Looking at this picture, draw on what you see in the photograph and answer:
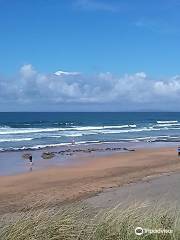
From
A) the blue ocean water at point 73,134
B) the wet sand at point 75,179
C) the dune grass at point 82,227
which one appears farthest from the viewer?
the blue ocean water at point 73,134

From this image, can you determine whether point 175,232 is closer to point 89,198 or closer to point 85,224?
point 85,224

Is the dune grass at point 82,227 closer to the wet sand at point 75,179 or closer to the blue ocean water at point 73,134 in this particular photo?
the wet sand at point 75,179

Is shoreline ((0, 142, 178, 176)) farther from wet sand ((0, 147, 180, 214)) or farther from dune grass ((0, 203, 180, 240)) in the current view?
dune grass ((0, 203, 180, 240))

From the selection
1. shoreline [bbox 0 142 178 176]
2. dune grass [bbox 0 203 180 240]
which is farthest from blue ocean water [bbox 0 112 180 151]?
dune grass [bbox 0 203 180 240]

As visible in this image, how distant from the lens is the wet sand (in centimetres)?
1743

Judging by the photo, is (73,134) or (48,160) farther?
(73,134)

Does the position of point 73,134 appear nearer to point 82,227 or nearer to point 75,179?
point 75,179

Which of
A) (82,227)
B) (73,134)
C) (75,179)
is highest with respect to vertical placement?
(82,227)

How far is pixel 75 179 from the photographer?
22.9 m

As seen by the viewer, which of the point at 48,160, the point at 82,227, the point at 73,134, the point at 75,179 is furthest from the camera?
the point at 73,134

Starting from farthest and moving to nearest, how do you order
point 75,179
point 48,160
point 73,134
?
1. point 73,134
2. point 48,160
3. point 75,179

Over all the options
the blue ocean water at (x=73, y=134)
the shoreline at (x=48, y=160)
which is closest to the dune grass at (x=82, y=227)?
the shoreline at (x=48, y=160)

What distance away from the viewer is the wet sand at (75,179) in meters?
17.4

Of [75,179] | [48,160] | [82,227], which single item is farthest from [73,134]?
[82,227]
